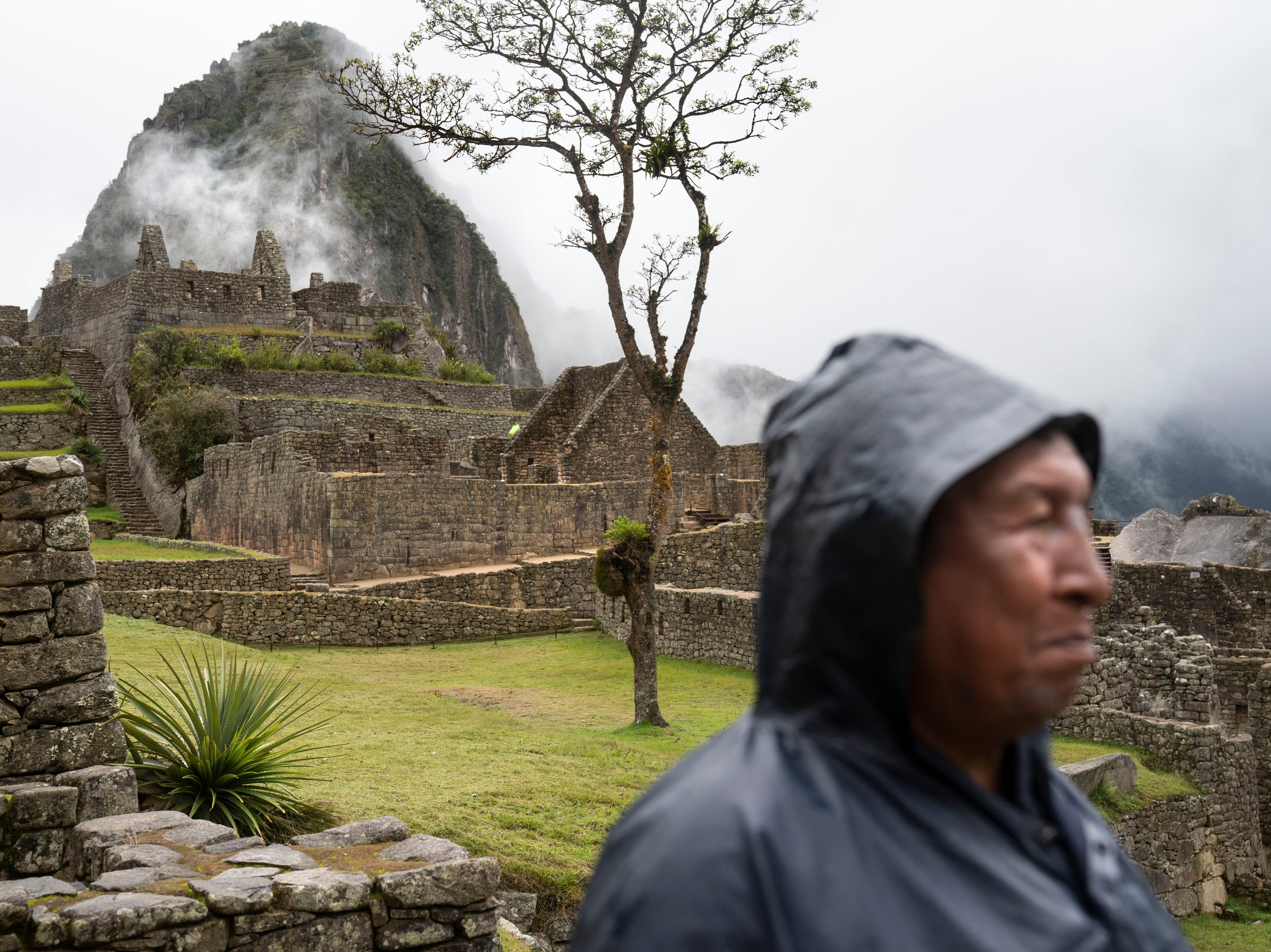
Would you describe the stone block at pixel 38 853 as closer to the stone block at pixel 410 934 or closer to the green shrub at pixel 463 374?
the stone block at pixel 410 934

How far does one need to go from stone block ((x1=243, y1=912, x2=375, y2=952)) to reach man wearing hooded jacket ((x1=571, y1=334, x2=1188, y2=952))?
4.15 m

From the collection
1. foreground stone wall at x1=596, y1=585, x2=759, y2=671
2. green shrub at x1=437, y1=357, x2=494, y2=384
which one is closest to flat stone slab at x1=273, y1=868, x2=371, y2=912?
foreground stone wall at x1=596, y1=585, x2=759, y2=671

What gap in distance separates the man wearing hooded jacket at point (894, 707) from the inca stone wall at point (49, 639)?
592 cm

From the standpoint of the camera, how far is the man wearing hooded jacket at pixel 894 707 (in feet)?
2.90

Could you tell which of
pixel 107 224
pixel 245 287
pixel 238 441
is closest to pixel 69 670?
pixel 238 441

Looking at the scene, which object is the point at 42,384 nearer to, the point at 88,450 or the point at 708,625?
the point at 88,450

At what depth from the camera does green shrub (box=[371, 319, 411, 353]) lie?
3356cm

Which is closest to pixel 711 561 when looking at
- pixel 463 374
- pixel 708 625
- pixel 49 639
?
pixel 708 625

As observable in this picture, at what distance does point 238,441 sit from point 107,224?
2118 inches

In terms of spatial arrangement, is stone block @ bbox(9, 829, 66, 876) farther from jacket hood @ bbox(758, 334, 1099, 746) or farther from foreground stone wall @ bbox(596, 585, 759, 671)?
foreground stone wall @ bbox(596, 585, 759, 671)

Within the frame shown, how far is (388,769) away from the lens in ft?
26.1

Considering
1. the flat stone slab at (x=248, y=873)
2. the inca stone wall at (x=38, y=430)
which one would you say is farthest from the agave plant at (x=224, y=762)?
the inca stone wall at (x=38, y=430)

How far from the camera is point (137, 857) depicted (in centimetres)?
487

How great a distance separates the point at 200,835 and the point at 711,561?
39.7ft
